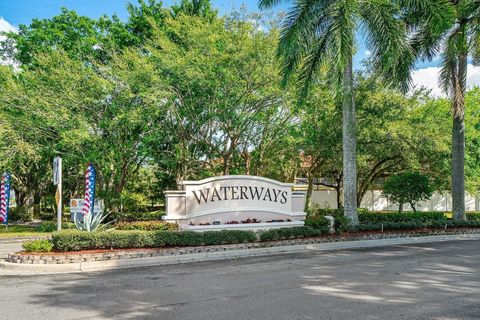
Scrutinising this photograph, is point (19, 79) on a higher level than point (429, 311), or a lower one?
higher

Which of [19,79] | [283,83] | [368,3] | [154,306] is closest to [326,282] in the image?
[154,306]

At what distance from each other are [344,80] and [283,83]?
2.55m

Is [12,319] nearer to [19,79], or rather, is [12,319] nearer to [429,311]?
[429,311]

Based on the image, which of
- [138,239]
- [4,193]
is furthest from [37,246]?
[4,193]

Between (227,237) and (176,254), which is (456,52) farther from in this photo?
(176,254)

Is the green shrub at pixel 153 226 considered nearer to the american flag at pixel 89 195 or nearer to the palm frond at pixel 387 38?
the american flag at pixel 89 195

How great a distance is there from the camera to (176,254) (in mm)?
12664

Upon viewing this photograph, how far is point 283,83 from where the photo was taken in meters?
17.3

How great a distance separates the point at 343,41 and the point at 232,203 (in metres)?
7.40

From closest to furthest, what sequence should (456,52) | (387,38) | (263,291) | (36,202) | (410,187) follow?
(263,291)
(387,38)
(456,52)
(410,187)
(36,202)

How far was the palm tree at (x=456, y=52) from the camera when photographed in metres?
18.9

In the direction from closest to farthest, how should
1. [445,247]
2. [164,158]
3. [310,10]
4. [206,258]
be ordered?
1. [206,258]
2. [445,247]
3. [310,10]
4. [164,158]

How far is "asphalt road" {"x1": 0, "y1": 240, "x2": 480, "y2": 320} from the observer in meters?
6.87

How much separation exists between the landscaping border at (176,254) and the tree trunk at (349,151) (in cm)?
145
